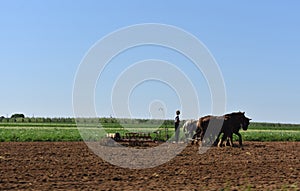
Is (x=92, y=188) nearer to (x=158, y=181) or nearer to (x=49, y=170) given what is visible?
(x=158, y=181)

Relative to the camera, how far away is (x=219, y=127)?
1192 inches

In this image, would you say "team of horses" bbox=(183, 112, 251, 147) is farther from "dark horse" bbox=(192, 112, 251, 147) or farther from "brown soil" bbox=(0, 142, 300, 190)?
"brown soil" bbox=(0, 142, 300, 190)

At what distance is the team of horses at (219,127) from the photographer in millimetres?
30031

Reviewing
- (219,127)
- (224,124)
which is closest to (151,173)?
(224,124)

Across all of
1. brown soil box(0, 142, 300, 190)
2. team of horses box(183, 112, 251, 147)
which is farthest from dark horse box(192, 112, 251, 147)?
brown soil box(0, 142, 300, 190)

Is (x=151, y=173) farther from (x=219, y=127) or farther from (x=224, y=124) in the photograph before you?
(x=219, y=127)

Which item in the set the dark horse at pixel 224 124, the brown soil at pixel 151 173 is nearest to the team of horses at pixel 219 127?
the dark horse at pixel 224 124

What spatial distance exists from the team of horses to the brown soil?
676 centimetres

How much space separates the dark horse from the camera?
1181 inches

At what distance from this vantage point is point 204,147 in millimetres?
28906

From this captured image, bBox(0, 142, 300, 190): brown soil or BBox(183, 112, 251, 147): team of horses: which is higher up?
BBox(183, 112, 251, 147): team of horses

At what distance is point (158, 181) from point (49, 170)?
12.9 ft

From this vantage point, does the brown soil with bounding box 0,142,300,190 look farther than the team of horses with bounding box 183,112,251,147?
No

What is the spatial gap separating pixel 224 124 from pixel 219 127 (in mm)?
388
